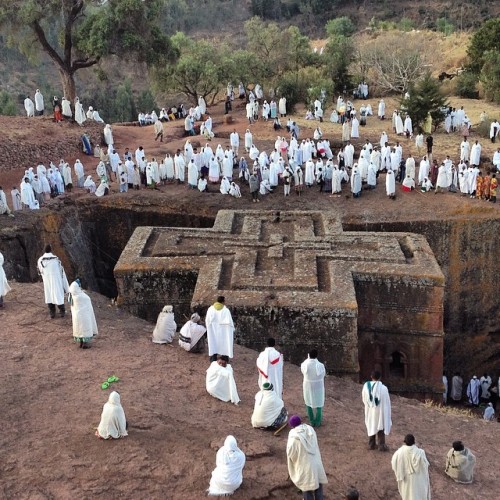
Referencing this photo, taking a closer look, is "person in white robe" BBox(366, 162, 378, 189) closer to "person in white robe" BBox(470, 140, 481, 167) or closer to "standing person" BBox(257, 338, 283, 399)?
"person in white robe" BBox(470, 140, 481, 167)

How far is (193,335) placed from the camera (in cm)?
1055

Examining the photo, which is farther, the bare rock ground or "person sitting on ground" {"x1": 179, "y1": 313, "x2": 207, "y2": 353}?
"person sitting on ground" {"x1": 179, "y1": 313, "x2": 207, "y2": 353}

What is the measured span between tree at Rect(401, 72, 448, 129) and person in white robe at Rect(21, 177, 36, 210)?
570 inches

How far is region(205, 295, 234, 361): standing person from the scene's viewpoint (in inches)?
392

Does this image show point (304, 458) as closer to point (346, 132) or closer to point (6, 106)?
point (346, 132)

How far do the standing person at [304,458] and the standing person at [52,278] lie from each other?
562cm

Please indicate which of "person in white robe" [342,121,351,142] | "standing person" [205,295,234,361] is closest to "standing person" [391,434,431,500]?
"standing person" [205,295,234,361]

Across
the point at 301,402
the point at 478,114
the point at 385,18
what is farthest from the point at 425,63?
the point at 301,402

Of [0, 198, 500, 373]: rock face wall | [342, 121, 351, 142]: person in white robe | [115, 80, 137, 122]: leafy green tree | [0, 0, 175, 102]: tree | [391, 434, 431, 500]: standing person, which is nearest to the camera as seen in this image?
[391, 434, 431, 500]: standing person

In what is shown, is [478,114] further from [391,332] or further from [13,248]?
[13,248]

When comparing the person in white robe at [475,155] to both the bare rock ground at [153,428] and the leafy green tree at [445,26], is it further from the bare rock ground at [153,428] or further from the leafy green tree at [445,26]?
the leafy green tree at [445,26]

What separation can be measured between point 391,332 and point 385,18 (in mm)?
48772

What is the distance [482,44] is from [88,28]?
768 inches

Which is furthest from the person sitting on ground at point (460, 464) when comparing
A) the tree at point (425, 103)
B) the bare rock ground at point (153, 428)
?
the tree at point (425, 103)
